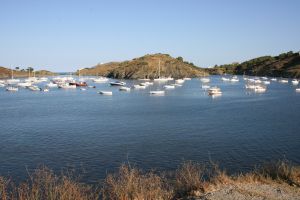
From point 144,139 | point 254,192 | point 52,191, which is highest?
point 254,192

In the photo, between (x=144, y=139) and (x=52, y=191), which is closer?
(x=52, y=191)

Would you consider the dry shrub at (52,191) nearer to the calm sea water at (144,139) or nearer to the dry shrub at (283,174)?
the calm sea water at (144,139)

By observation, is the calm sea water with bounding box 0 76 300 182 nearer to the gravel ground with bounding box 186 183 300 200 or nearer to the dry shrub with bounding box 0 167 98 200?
the dry shrub with bounding box 0 167 98 200

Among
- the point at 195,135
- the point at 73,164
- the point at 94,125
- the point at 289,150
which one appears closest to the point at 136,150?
the point at 73,164

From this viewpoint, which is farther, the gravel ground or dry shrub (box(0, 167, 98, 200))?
the gravel ground

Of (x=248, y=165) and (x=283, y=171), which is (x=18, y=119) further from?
(x=283, y=171)

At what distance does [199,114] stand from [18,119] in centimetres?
3093

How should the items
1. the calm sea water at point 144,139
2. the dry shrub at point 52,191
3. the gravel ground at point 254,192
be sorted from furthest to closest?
the calm sea water at point 144,139 → the gravel ground at point 254,192 → the dry shrub at point 52,191

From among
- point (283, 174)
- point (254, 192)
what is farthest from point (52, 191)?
point (283, 174)

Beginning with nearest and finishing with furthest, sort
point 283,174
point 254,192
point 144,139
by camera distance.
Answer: point 254,192 < point 283,174 < point 144,139

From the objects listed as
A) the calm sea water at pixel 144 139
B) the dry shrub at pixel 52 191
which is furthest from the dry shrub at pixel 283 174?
the calm sea water at pixel 144 139

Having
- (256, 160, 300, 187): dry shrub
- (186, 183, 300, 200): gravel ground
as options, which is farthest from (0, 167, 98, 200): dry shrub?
(256, 160, 300, 187): dry shrub

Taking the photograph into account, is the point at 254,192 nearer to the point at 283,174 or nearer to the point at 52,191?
the point at 283,174

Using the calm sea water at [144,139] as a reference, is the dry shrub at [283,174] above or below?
above
